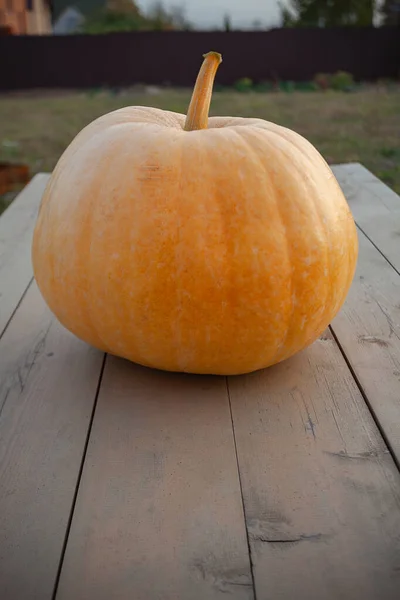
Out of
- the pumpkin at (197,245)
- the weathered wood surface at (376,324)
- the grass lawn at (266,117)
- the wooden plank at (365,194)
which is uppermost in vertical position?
the pumpkin at (197,245)

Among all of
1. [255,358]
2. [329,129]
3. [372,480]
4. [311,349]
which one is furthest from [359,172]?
[329,129]

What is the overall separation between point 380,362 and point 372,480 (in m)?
0.38

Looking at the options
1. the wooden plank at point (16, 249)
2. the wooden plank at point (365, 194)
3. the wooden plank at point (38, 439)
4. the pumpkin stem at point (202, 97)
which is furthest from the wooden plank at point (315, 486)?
the wooden plank at point (365, 194)

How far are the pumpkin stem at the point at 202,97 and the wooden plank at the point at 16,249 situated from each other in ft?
Result: 2.07

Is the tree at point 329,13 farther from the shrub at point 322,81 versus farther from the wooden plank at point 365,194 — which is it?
the wooden plank at point 365,194

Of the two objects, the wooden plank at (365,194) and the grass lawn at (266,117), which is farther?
the grass lawn at (266,117)

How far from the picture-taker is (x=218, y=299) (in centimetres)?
114

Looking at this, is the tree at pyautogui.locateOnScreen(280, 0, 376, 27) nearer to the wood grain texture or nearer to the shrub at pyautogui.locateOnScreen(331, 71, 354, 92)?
the shrub at pyautogui.locateOnScreen(331, 71, 354, 92)

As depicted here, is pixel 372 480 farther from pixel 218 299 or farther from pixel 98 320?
pixel 98 320

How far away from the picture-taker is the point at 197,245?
112 cm

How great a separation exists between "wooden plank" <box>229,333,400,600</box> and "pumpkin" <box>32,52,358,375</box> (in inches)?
→ 3.6

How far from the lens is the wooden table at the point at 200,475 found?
0.82 metres

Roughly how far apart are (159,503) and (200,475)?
9cm

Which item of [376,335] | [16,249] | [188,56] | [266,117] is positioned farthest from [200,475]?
[188,56]
